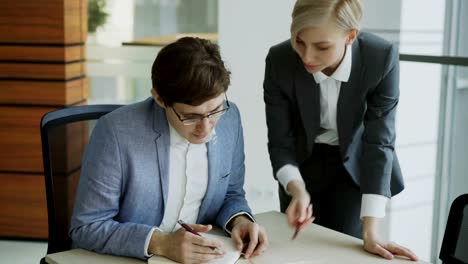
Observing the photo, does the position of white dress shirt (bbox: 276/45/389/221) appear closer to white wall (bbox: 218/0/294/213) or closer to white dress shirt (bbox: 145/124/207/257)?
white dress shirt (bbox: 145/124/207/257)

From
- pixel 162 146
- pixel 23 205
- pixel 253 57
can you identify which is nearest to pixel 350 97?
pixel 162 146

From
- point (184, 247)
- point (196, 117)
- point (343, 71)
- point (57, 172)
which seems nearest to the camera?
point (184, 247)

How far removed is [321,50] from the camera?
200cm

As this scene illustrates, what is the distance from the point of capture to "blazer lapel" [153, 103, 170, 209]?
197 centimetres

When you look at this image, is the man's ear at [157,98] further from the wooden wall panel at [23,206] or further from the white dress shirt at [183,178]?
the wooden wall panel at [23,206]

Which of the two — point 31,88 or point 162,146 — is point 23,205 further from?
point 162,146

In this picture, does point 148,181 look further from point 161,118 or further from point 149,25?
point 149,25

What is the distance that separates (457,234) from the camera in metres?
1.83

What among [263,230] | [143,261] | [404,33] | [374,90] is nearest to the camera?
[143,261]

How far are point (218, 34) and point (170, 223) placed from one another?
2.39 m

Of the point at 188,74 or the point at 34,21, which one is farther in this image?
the point at 34,21

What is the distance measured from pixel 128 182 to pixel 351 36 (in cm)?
77

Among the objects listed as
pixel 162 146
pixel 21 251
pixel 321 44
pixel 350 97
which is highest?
pixel 321 44

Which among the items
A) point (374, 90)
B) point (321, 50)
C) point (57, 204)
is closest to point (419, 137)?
point (374, 90)
